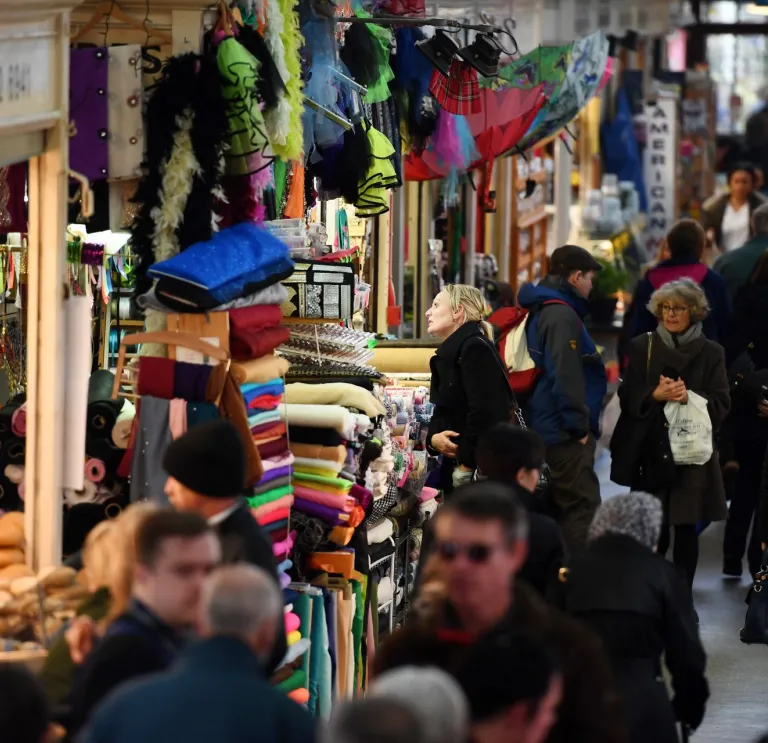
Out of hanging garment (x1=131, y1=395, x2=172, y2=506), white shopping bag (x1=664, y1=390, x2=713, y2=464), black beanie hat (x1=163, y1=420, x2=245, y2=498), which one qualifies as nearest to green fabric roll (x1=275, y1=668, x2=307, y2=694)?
hanging garment (x1=131, y1=395, x2=172, y2=506)

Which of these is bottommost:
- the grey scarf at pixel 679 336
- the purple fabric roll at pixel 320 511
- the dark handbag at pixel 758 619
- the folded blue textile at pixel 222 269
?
the dark handbag at pixel 758 619

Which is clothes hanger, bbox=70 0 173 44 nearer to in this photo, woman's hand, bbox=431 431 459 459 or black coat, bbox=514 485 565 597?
black coat, bbox=514 485 565 597

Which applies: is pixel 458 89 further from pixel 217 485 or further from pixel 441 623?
pixel 441 623

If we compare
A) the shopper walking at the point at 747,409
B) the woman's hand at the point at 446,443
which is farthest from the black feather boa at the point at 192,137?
the shopper walking at the point at 747,409

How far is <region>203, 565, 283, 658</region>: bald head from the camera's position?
373 cm

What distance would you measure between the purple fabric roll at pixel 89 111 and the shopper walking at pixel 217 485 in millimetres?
1606

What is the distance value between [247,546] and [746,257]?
322 inches

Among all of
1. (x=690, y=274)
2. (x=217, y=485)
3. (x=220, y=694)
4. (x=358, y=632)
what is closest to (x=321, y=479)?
(x=358, y=632)

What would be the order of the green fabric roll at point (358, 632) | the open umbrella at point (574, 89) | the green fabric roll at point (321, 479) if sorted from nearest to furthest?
1. the green fabric roll at point (321, 479)
2. the green fabric roll at point (358, 632)
3. the open umbrella at point (574, 89)

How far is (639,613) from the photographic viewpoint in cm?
536

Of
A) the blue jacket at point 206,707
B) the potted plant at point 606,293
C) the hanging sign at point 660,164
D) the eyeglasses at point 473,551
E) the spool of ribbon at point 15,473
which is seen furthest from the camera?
the hanging sign at point 660,164

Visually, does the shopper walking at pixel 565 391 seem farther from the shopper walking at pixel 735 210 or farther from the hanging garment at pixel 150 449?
the shopper walking at pixel 735 210

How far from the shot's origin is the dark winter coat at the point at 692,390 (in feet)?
31.8

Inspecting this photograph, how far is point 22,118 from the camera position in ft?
17.7
